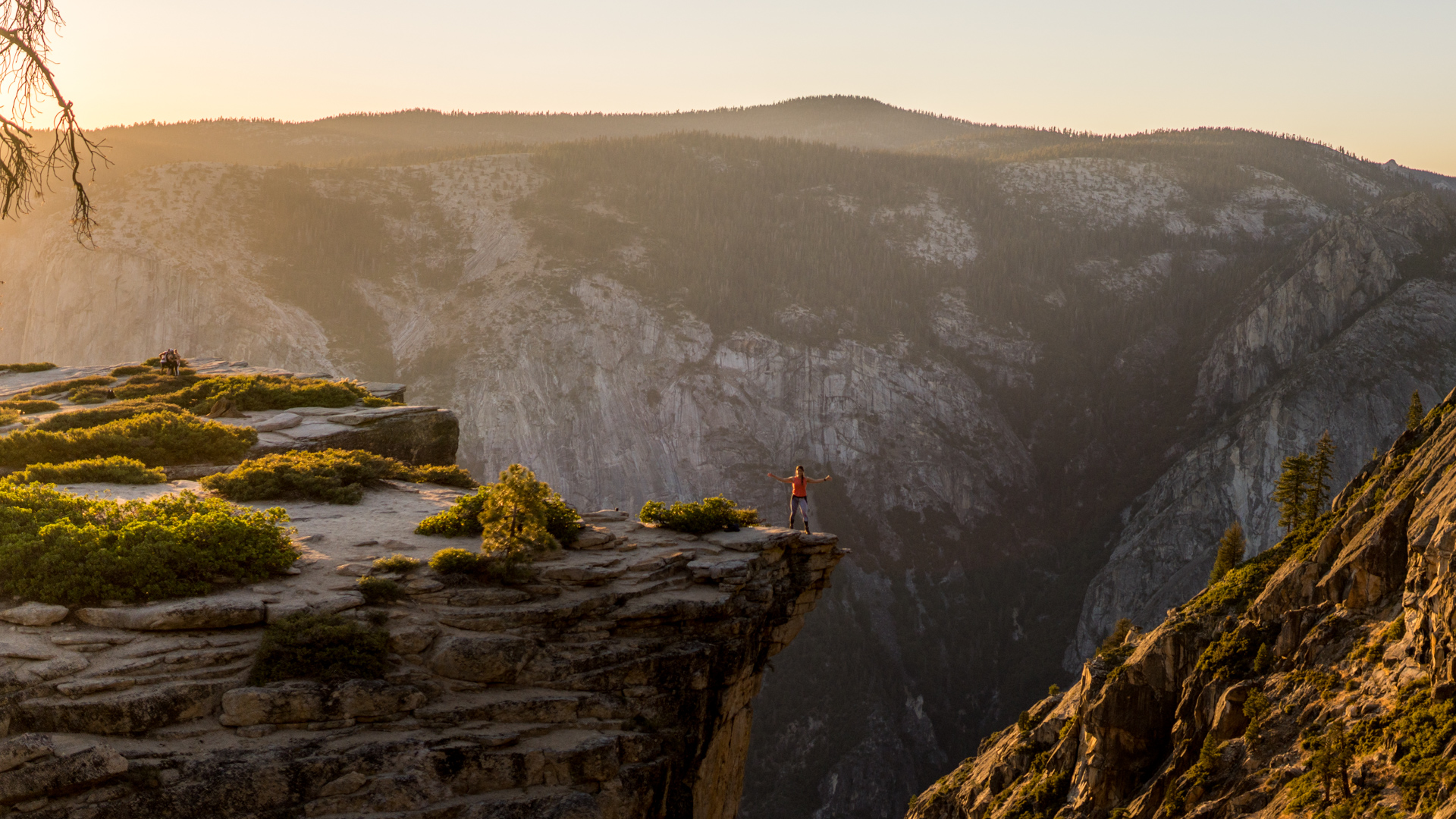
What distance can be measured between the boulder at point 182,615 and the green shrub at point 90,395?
23.5 meters

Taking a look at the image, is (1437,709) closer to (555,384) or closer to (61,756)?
(61,756)

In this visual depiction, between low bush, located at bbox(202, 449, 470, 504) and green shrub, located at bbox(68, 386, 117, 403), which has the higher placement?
green shrub, located at bbox(68, 386, 117, 403)

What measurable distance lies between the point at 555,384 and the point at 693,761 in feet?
238

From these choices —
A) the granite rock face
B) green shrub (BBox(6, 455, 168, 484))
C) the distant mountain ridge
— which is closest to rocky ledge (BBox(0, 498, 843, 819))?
green shrub (BBox(6, 455, 168, 484))

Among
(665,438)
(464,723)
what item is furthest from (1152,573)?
(464,723)

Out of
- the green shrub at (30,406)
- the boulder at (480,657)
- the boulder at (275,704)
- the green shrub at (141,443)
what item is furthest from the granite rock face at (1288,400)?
the green shrub at (30,406)

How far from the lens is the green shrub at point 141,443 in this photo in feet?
90.7

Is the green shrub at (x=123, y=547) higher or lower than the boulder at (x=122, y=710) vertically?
higher

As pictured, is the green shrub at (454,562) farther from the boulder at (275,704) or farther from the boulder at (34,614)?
the boulder at (34,614)

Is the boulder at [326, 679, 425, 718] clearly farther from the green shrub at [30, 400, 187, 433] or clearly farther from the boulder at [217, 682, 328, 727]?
the green shrub at [30, 400, 187, 433]

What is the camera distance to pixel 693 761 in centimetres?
2162

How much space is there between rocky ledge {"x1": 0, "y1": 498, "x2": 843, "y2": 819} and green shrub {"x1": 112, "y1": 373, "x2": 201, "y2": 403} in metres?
19.5

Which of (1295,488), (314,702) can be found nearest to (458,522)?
(314,702)

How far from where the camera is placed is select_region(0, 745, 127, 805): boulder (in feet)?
47.0
